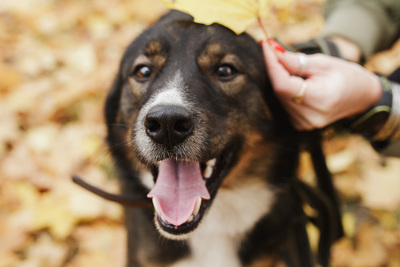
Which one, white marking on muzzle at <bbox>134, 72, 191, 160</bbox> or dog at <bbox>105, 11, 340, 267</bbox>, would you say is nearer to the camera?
white marking on muzzle at <bbox>134, 72, 191, 160</bbox>

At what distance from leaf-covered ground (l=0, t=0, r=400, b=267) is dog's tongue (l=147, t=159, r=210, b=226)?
0.92m

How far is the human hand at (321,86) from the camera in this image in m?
1.97

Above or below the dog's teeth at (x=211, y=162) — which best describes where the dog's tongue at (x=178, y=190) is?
below

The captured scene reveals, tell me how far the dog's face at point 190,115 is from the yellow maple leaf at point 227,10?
1.01ft

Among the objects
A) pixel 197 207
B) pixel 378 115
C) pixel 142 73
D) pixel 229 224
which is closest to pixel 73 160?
pixel 142 73

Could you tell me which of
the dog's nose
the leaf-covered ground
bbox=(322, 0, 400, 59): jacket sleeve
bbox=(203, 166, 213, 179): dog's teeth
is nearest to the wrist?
the leaf-covered ground

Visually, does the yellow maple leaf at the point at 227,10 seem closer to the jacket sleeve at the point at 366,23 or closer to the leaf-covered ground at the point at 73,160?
the leaf-covered ground at the point at 73,160

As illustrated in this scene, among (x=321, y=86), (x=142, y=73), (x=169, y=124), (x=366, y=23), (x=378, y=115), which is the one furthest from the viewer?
(x=366, y=23)

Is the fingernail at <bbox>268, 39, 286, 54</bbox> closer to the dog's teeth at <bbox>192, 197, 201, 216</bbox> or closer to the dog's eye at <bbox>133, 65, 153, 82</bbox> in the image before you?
the dog's eye at <bbox>133, 65, 153, 82</bbox>

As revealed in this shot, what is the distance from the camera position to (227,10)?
6.22ft

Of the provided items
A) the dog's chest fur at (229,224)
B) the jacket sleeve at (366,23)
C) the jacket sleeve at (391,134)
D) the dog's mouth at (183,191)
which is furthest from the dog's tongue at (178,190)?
the jacket sleeve at (366,23)

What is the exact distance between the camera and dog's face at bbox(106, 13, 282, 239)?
1.95 meters

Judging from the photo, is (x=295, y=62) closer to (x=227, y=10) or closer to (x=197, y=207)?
(x=227, y=10)

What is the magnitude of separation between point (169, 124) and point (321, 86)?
0.76 meters
